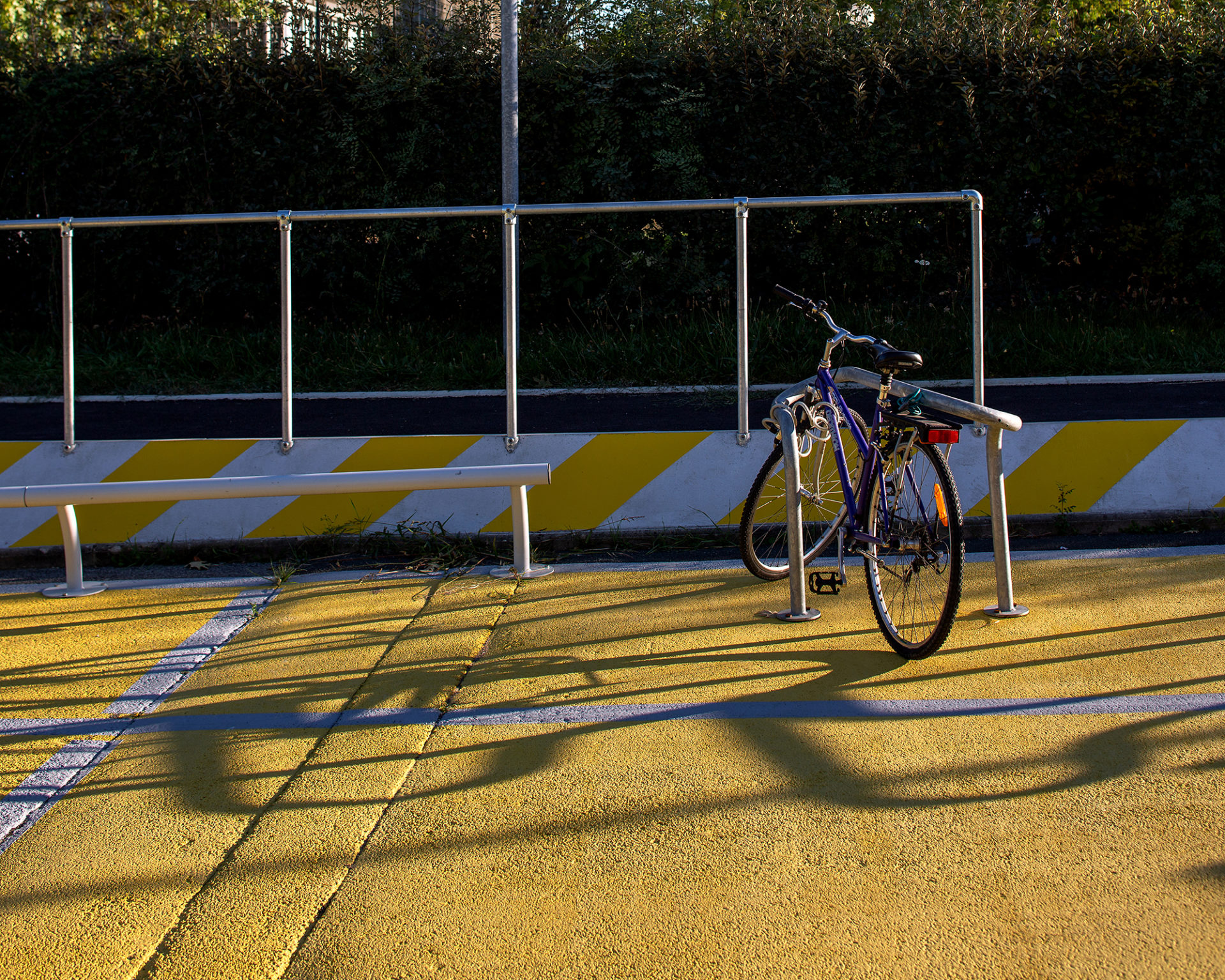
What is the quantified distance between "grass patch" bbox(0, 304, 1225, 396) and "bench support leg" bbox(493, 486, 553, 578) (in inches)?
162

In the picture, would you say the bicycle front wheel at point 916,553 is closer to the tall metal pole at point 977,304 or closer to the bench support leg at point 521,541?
the bench support leg at point 521,541

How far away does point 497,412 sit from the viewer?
8.44 m

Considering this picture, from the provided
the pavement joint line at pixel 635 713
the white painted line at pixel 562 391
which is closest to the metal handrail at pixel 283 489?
the pavement joint line at pixel 635 713

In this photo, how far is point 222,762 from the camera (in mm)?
3432

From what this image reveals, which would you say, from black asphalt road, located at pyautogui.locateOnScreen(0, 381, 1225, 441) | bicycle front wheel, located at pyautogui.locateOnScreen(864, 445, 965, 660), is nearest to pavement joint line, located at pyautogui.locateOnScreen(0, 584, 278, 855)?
bicycle front wheel, located at pyautogui.locateOnScreen(864, 445, 965, 660)

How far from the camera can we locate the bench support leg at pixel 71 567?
520 centimetres

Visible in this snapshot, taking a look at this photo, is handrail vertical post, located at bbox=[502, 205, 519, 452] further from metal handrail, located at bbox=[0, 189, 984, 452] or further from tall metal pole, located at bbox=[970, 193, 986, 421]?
tall metal pole, located at bbox=[970, 193, 986, 421]

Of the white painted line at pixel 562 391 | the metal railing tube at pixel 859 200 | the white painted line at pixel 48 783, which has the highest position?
the metal railing tube at pixel 859 200

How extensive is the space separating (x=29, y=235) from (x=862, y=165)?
7.72 meters

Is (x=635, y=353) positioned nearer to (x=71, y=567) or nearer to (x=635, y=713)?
(x=71, y=567)

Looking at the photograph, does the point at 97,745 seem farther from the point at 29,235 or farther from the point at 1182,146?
the point at 1182,146

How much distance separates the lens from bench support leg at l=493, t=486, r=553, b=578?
17.3 feet

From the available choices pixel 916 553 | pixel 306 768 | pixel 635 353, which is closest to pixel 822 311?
pixel 916 553

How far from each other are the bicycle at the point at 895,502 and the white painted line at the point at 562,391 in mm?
3884
